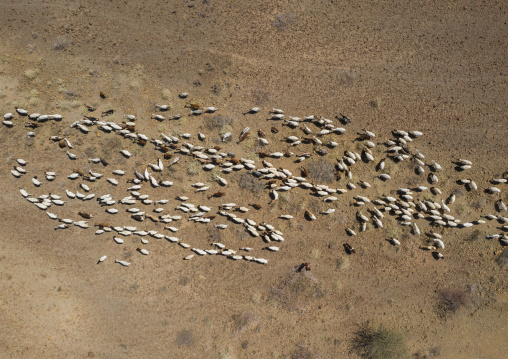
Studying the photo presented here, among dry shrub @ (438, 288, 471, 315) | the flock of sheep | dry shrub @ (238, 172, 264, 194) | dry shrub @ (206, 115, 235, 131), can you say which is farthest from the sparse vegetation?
dry shrub @ (206, 115, 235, 131)

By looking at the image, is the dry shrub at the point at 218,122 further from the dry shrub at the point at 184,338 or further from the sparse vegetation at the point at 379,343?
the sparse vegetation at the point at 379,343

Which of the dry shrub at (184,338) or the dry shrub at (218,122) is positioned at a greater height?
the dry shrub at (218,122)

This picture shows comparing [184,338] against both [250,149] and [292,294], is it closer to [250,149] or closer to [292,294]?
[292,294]

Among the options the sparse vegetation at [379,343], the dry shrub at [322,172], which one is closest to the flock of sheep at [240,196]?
the dry shrub at [322,172]

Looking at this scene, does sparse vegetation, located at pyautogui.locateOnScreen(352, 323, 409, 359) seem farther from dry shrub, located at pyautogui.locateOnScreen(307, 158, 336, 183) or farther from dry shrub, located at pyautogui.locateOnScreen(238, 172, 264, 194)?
dry shrub, located at pyautogui.locateOnScreen(238, 172, 264, 194)

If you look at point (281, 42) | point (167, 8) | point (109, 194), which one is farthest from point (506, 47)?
point (109, 194)

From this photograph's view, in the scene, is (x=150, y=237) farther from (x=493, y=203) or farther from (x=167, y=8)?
(x=493, y=203)

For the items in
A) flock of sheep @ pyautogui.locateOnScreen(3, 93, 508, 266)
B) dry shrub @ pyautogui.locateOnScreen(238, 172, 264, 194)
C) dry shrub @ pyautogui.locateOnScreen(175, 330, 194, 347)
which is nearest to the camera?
dry shrub @ pyautogui.locateOnScreen(175, 330, 194, 347)
